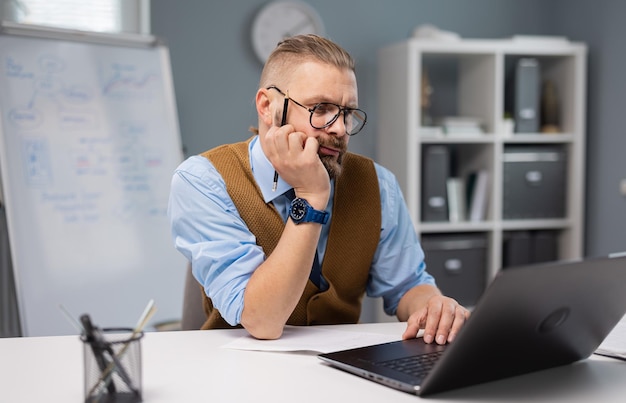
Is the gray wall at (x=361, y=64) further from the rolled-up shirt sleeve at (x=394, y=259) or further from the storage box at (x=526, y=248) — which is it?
the rolled-up shirt sleeve at (x=394, y=259)

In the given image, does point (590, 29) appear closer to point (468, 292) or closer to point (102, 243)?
point (468, 292)

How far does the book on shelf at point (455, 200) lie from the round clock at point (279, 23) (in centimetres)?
99

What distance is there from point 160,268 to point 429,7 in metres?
1.97

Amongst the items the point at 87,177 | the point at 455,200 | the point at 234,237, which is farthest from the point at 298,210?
the point at 455,200

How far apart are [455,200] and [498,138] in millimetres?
355

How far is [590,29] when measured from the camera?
3693 mm

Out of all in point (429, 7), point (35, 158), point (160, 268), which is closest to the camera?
point (35, 158)

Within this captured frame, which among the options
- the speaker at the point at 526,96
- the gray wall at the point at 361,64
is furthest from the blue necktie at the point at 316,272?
the speaker at the point at 526,96

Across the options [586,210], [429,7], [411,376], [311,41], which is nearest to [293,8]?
[429,7]

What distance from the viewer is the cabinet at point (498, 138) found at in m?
3.48

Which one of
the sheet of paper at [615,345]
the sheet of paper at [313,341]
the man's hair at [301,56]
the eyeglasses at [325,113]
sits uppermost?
the man's hair at [301,56]

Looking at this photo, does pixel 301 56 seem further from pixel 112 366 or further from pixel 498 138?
pixel 498 138

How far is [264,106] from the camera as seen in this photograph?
4.89 feet

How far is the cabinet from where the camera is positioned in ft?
11.4
